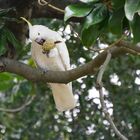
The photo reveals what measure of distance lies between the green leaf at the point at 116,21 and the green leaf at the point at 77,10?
50mm

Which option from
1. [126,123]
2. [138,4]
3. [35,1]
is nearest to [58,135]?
[126,123]

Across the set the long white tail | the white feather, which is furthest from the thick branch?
the long white tail

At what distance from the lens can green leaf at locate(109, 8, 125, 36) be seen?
2.72 feet

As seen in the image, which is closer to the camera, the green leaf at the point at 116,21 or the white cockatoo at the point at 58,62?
the green leaf at the point at 116,21

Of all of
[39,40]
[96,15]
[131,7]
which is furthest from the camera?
[39,40]

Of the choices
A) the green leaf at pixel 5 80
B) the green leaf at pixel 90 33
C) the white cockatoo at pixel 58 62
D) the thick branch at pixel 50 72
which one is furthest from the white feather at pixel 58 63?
the green leaf at pixel 90 33

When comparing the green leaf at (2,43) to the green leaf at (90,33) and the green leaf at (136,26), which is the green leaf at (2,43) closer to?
the green leaf at (90,33)

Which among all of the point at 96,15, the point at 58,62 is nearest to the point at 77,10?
the point at 96,15

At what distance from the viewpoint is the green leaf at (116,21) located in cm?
83

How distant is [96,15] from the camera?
843 mm

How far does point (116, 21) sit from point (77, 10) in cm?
8

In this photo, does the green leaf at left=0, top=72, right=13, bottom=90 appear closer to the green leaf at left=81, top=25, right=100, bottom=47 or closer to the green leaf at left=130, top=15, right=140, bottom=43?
the green leaf at left=81, top=25, right=100, bottom=47

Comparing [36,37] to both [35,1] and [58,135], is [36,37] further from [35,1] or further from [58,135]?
[58,135]

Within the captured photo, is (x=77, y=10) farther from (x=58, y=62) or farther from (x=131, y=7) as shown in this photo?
(x=58, y=62)
